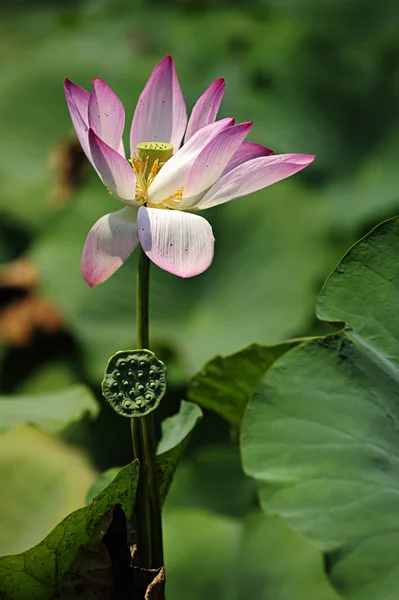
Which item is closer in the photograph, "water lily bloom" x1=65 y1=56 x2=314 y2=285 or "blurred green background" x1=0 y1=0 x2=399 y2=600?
"water lily bloom" x1=65 y1=56 x2=314 y2=285

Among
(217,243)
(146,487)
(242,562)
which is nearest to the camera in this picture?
(146,487)

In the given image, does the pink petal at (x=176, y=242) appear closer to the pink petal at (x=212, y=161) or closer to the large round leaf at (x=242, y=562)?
the pink petal at (x=212, y=161)

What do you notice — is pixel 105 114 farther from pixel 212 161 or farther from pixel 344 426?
pixel 344 426

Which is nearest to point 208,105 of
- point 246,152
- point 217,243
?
point 246,152

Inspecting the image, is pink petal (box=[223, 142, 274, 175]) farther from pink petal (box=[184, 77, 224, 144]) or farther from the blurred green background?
the blurred green background

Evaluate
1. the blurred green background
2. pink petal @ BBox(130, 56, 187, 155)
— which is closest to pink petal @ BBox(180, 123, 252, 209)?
pink petal @ BBox(130, 56, 187, 155)
